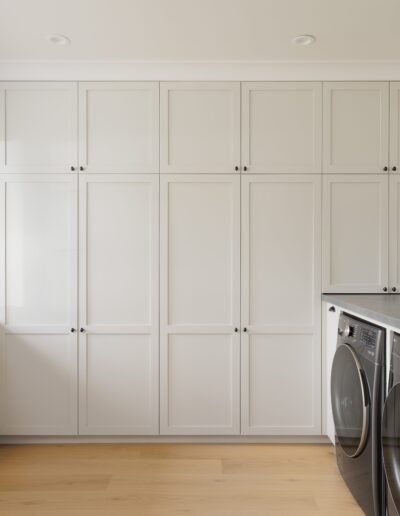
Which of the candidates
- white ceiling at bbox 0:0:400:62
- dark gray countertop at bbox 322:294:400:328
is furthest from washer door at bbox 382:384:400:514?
white ceiling at bbox 0:0:400:62

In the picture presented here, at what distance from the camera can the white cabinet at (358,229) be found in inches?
106

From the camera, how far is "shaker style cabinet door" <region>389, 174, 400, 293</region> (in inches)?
106

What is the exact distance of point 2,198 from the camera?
2693 mm

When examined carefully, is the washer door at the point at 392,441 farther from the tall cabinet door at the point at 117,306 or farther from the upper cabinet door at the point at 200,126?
the upper cabinet door at the point at 200,126

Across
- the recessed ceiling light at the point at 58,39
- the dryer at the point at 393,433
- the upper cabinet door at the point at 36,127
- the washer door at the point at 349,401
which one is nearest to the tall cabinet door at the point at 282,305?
the washer door at the point at 349,401

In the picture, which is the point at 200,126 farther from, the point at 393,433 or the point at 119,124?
the point at 393,433

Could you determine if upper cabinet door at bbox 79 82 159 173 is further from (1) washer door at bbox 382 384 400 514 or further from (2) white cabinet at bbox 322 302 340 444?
(1) washer door at bbox 382 384 400 514

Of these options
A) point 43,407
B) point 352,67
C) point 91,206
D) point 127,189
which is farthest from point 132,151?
point 43,407

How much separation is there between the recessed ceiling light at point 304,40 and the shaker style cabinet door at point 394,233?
930 mm

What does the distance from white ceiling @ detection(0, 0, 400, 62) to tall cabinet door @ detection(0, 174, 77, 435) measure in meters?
0.79

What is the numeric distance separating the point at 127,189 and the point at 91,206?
24 cm

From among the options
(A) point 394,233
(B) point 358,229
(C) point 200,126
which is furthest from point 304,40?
(A) point 394,233

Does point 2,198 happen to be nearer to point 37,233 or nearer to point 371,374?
point 37,233

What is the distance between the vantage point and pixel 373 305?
2.09 meters
